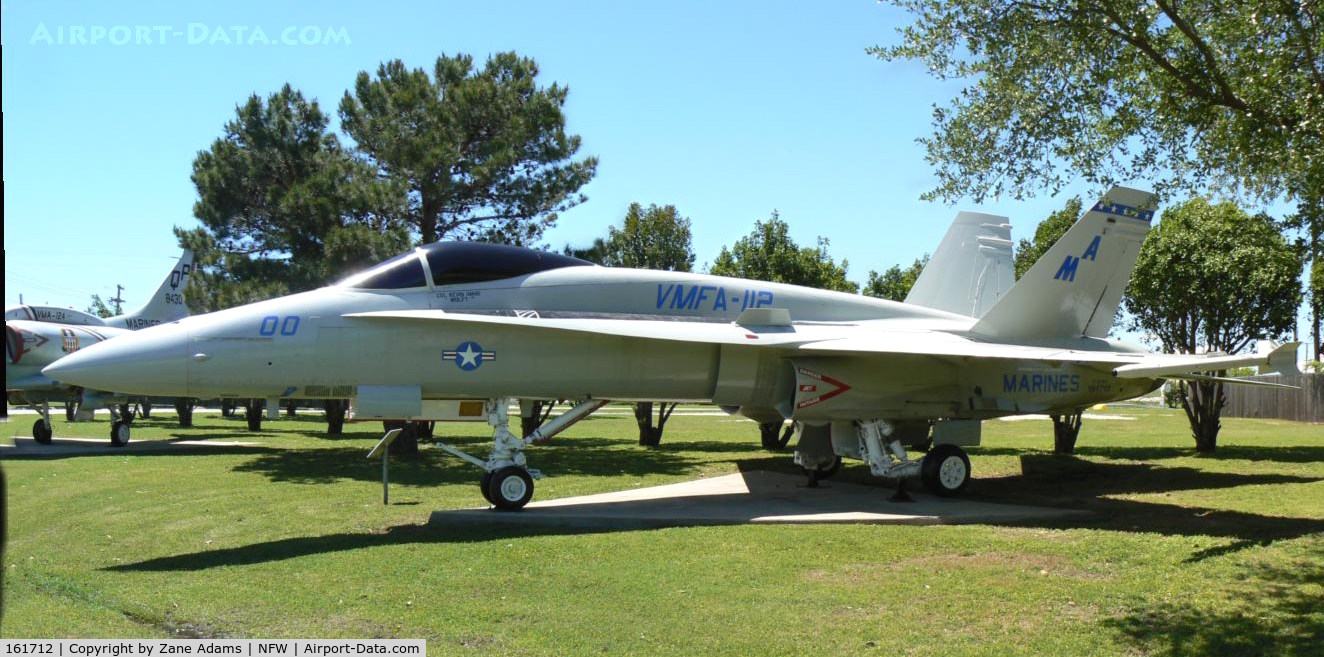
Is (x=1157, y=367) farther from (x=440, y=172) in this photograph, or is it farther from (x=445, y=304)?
(x=440, y=172)

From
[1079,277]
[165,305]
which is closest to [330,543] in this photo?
[1079,277]

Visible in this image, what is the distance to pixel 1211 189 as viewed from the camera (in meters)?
11.3

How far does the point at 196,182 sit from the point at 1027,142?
2081 centimetres

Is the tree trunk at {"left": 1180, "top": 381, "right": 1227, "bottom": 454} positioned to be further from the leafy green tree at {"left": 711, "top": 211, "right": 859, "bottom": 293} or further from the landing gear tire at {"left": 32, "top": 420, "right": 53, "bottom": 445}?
the landing gear tire at {"left": 32, "top": 420, "right": 53, "bottom": 445}

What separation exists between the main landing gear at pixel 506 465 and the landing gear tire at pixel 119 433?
17.3 meters

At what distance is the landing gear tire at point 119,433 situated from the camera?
2503 cm

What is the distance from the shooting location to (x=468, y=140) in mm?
23641

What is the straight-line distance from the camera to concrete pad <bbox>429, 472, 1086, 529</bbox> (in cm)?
1179

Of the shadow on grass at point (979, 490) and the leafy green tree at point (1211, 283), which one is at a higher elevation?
the leafy green tree at point (1211, 283)

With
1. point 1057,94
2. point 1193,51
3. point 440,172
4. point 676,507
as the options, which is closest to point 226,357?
point 676,507

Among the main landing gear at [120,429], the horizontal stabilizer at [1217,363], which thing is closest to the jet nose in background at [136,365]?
the horizontal stabilizer at [1217,363]

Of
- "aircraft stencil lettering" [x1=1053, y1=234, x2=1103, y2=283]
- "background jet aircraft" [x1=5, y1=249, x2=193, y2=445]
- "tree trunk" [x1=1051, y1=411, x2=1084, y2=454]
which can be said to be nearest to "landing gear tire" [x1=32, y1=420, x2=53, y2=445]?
"background jet aircraft" [x1=5, y1=249, x2=193, y2=445]

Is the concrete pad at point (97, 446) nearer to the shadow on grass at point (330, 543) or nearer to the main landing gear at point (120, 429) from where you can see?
the main landing gear at point (120, 429)
